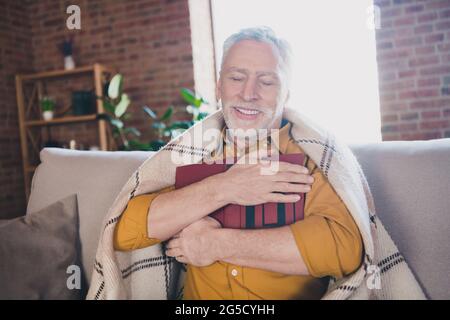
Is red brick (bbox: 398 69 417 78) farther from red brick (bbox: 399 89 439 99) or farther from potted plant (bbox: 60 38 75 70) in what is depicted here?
potted plant (bbox: 60 38 75 70)

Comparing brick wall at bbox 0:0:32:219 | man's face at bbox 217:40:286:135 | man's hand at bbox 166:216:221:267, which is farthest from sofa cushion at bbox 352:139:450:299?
brick wall at bbox 0:0:32:219

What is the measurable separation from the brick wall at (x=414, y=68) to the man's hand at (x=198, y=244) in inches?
94.5

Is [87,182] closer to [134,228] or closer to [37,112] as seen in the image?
[134,228]

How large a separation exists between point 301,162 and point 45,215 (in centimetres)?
82

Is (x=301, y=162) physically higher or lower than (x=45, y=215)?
higher

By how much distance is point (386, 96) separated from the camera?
3.07 metres

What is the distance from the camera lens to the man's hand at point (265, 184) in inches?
41.0

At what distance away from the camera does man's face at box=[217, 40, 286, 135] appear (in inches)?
47.9

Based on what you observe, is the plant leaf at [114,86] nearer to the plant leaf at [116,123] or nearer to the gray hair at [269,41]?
the plant leaf at [116,123]

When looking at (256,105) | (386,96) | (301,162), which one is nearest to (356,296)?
(301,162)

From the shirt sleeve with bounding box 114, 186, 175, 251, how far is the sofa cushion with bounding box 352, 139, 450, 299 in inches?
24.6

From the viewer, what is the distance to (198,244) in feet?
3.46

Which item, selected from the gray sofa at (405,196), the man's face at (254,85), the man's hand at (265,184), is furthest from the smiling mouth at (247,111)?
the gray sofa at (405,196)
